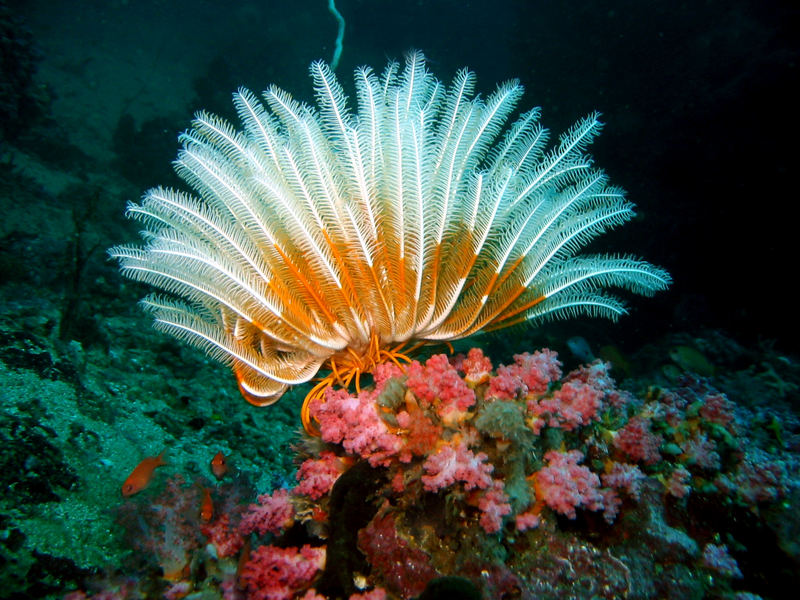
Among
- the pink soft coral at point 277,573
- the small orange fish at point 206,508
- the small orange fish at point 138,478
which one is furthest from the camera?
the small orange fish at point 138,478

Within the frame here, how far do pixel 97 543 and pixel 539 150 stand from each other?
204 inches

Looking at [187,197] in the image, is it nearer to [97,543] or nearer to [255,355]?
[255,355]

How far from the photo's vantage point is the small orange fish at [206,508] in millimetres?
3250

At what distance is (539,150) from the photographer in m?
3.58

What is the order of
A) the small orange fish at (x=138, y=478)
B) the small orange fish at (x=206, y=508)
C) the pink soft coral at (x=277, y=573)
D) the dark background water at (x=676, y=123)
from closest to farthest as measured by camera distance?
1. the pink soft coral at (x=277, y=573)
2. the small orange fish at (x=206, y=508)
3. the small orange fish at (x=138, y=478)
4. the dark background water at (x=676, y=123)

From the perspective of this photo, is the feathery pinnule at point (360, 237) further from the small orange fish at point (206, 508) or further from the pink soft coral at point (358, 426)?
the small orange fish at point (206, 508)

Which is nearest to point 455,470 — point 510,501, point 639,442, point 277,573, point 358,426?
point 510,501

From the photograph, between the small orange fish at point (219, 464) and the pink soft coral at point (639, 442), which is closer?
the pink soft coral at point (639, 442)

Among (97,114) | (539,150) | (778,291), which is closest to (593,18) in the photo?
(778,291)

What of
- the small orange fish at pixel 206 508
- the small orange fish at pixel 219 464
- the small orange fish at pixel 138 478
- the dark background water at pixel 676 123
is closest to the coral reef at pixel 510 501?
the small orange fish at pixel 206 508

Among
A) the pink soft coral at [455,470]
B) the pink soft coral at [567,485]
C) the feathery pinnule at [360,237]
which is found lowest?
the pink soft coral at [567,485]

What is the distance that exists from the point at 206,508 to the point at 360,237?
258 cm

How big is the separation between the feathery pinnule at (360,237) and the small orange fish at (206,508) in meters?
1.00

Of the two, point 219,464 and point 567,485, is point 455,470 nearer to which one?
point 567,485
